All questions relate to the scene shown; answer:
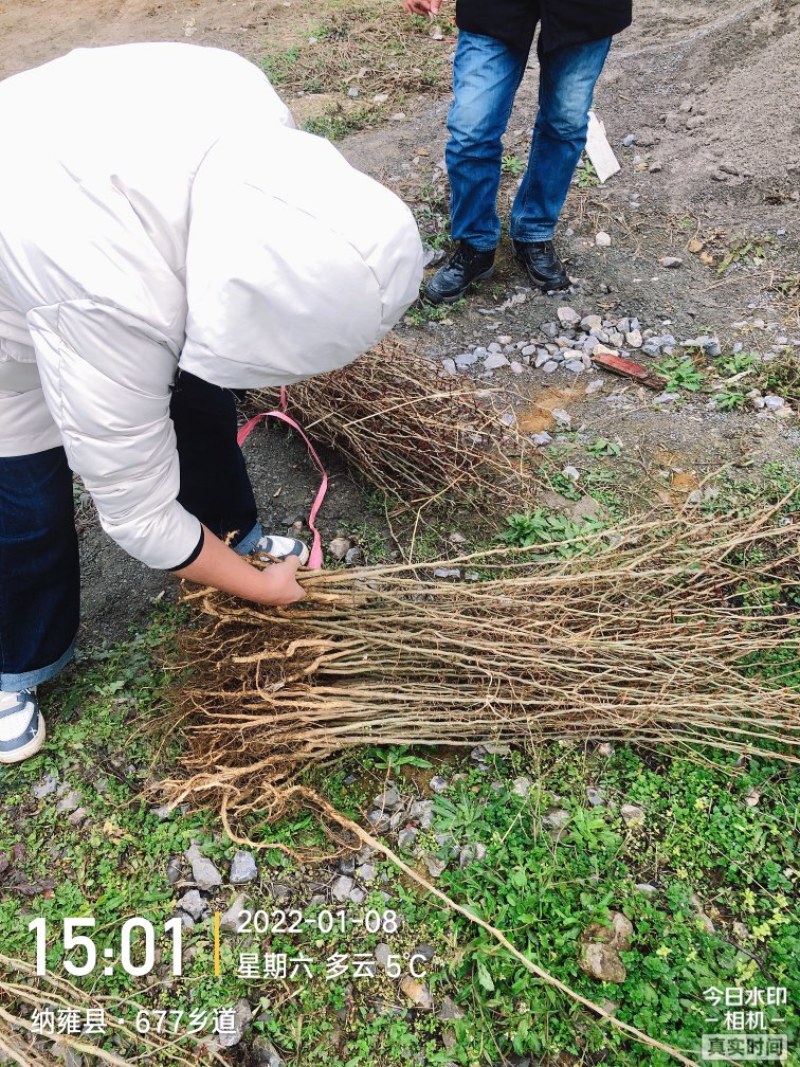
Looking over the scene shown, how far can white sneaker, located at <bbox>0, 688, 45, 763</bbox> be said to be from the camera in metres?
1.98

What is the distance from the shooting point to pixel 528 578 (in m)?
2.08

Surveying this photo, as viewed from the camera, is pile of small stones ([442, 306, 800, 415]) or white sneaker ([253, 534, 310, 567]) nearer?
white sneaker ([253, 534, 310, 567])

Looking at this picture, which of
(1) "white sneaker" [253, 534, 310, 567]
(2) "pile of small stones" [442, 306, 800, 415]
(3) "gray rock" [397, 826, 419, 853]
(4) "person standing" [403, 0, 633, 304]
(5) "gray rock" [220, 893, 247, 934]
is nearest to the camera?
(5) "gray rock" [220, 893, 247, 934]

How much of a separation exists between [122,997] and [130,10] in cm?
751

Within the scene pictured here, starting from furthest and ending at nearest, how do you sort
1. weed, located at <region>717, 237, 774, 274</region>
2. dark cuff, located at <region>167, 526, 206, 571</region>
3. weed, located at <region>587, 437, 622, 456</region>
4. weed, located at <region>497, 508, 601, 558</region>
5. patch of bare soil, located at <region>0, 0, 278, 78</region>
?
patch of bare soil, located at <region>0, 0, 278, 78</region>
weed, located at <region>717, 237, 774, 274</region>
weed, located at <region>587, 437, 622, 456</region>
weed, located at <region>497, 508, 601, 558</region>
dark cuff, located at <region>167, 526, 206, 571</region>

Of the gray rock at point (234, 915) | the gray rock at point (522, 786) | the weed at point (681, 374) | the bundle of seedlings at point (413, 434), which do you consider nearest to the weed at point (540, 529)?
the bundle of seedlings at point (413, 434)

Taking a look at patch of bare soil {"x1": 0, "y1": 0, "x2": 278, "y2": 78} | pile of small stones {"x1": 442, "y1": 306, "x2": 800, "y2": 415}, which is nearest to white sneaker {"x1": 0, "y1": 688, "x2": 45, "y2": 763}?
pile of small stones {"x1": 442, "y1": 306, "x2": 800, "y2": 415}

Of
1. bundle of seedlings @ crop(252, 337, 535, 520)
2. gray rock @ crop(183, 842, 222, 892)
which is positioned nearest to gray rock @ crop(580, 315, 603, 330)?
bundle of seedlings @ crop(252, 337, 535, 520)

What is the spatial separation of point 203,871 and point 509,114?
121 inches

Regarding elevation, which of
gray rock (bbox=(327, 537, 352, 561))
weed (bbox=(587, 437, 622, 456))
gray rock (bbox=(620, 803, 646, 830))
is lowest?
gray rock (bbox=(620, 803, 646, 830))

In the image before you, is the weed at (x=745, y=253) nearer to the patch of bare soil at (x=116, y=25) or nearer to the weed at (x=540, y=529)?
the weed at (x=540, y=529)

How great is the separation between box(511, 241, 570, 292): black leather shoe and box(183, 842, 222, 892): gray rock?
9.11 feet

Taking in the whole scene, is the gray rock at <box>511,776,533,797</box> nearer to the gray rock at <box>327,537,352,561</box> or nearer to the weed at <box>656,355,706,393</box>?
the gray rock at <box>327,537,352,561</box>

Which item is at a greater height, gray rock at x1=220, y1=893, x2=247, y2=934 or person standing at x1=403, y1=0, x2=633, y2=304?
person standing at x1=403, y1=0, x2=633, y2=304
